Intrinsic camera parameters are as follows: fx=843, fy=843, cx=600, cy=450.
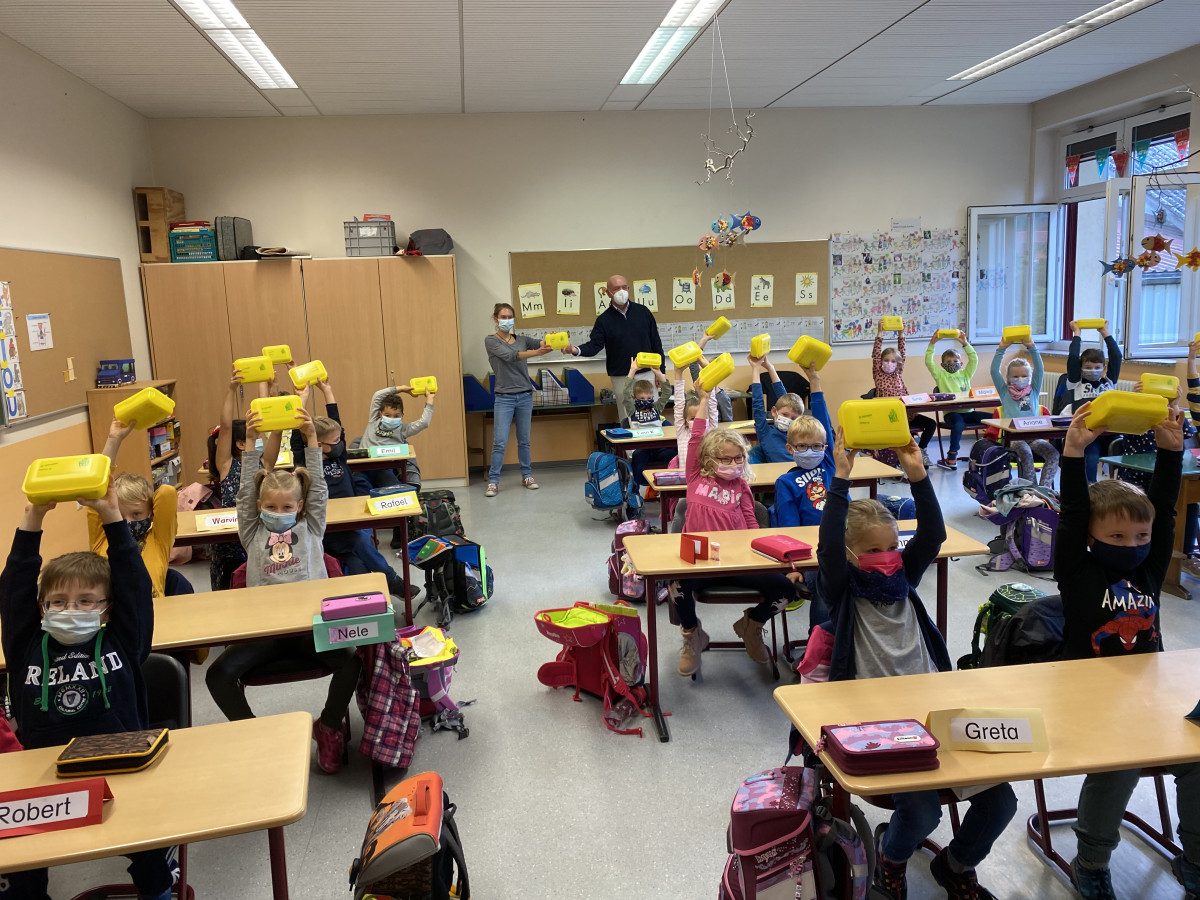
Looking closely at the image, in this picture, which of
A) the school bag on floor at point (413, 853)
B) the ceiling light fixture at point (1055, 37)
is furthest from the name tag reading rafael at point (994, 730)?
the ceiling light fixture at point (1055, 37)

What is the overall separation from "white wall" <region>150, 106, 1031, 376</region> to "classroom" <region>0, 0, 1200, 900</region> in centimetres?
4

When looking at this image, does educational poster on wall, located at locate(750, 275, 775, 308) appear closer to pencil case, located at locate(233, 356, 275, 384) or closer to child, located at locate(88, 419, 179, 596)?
pencil case, located at locate(233, 356, 275, 384)

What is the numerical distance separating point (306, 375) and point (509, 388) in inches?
138

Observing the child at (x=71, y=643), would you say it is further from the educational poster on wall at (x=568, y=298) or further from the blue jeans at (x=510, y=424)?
the educational poster on wall at (x=568, y=298)

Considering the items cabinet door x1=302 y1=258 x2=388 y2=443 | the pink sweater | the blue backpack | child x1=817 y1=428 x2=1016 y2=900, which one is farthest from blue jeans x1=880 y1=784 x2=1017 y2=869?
cabinet door x1=302 y1=258 x2=388 y2=443

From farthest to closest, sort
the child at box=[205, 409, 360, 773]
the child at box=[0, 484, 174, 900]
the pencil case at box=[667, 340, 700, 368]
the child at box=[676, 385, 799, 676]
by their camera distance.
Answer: the pencil case at box=[667, 340, 700, 368] → the child at box=[676, 385, 799, 676] → the child at box=[205, 409, 360, 773] → the child at box=[0, 484, 174, 900]

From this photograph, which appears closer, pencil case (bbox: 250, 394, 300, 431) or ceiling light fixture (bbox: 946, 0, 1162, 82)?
pencil case (bbox: 250, 394, 300, 431)

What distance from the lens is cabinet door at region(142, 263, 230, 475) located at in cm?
697

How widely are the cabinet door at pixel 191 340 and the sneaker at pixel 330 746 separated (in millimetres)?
4843

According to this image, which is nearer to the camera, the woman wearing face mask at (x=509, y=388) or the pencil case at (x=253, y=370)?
the pencil case at (x=253, y=370)

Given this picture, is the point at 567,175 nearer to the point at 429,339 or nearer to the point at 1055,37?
the point at 429,339

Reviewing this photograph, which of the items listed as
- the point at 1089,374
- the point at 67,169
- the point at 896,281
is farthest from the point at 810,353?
the point at 896,281

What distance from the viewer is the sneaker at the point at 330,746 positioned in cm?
283

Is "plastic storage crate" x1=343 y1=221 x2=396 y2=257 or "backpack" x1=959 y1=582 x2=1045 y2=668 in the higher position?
"plastic storage crate" x1=343 y1=221 x2=396 y2=257
